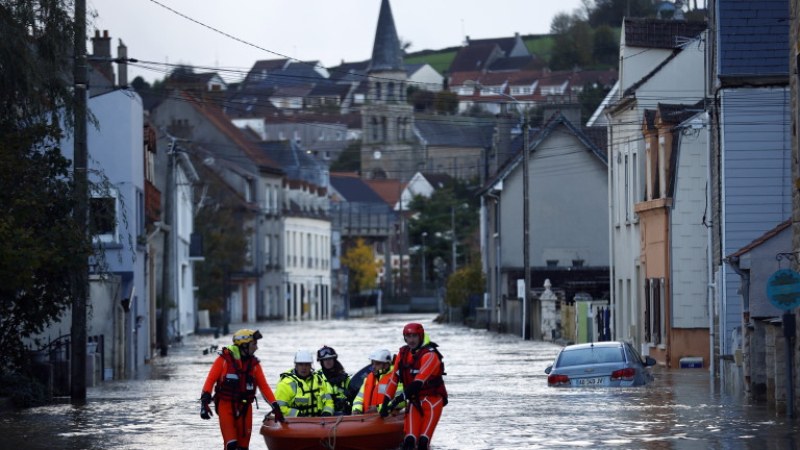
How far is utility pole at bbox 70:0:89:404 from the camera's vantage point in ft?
96.2

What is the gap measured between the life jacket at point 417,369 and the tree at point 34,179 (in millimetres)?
8711

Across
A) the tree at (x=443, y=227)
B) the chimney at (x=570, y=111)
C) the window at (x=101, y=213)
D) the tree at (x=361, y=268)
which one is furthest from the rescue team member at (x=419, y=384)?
the tree at (x=361, y=268)

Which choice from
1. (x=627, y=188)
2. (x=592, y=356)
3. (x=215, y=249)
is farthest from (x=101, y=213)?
(x=215, y=249)

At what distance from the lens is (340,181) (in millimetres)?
173750

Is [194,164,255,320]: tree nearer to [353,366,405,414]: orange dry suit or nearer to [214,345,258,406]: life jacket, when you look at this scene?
[353,366,405,414]: orange dry suit

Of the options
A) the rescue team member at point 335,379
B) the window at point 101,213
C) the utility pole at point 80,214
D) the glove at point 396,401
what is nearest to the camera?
the glove at point 396,401

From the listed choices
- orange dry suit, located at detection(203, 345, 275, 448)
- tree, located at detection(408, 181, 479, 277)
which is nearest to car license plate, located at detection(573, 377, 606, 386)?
orange dry suit, located at detection(203, 345, 275, 448)

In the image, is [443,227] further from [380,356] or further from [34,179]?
[380,356]

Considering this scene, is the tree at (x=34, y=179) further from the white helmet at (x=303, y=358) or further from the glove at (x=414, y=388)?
the glove at (x=414, y=388)

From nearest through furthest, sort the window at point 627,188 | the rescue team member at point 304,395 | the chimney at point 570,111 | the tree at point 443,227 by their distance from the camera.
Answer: the rescue team member at point 304,395 < the window at point 627,188 < the chimney at point 570,111 < the tree at point 443,227

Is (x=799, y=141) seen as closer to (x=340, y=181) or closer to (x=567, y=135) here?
(x=567, y=135)

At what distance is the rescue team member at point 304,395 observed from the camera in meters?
18.8

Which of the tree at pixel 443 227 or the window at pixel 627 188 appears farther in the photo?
the tree at pixel 443 227

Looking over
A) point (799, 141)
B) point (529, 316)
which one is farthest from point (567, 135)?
point (799, 141)
